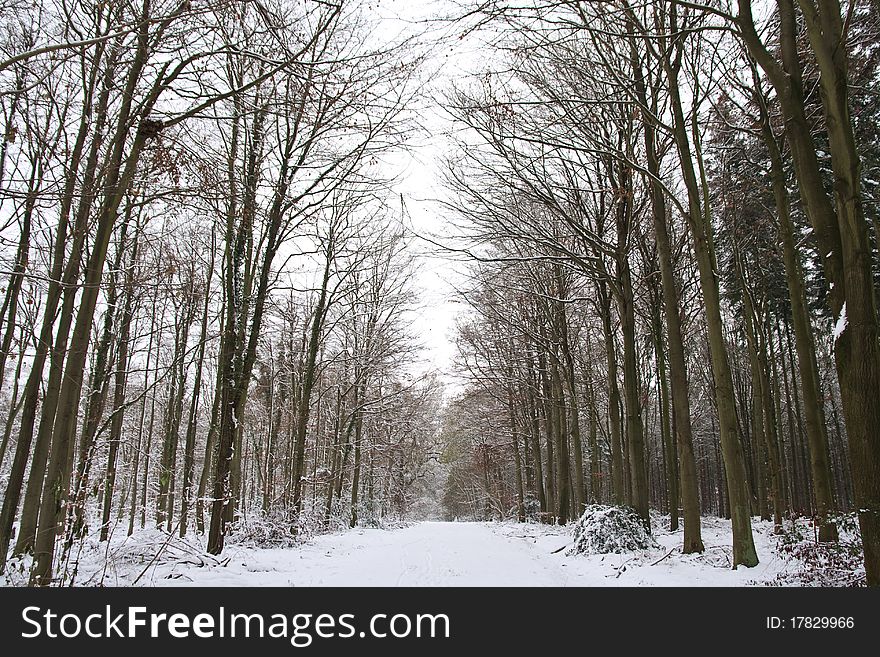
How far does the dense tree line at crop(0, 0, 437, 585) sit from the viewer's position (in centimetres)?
556

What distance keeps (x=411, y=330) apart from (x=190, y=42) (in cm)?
1650

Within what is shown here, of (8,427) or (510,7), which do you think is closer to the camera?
(510,7)

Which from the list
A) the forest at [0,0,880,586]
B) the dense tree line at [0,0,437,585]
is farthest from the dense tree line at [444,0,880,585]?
the dense tree line at [0,0,437,585]

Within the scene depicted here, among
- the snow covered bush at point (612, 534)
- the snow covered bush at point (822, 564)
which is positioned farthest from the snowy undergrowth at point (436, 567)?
the snow covered bush at point (612, 534)

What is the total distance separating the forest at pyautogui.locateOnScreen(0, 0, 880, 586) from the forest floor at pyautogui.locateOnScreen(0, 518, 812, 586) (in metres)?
0.41

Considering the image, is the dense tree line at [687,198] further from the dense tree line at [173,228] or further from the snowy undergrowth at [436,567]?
the dense tree line at [173,228]

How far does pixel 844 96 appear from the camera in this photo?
4961 mm

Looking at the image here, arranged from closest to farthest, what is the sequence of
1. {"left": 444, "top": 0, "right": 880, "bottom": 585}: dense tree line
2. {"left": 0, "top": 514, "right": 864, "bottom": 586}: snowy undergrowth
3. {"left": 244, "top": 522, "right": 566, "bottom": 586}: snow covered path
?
1. {"left": 444, "top": 0, "right": 880, "bottom": 585}: dense tree line
2. {"left": 0, "top": 514, "right": 864, "bottom": 586}: snowy undergrowth
3. {"left": 244, "top": 522, "right": 566, "bottom": 586}: snow covered path

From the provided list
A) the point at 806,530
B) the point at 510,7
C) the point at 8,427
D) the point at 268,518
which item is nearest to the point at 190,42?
the point at 510,7

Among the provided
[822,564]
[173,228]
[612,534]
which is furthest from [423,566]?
[173,228]

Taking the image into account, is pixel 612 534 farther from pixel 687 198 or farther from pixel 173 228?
pixel 173 228

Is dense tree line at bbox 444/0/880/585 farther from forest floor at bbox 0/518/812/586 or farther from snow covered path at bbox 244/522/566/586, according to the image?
snow covered path at bbox 244/522/566/586

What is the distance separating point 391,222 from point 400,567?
474 inches

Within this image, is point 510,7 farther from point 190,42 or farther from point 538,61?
point 538,61
